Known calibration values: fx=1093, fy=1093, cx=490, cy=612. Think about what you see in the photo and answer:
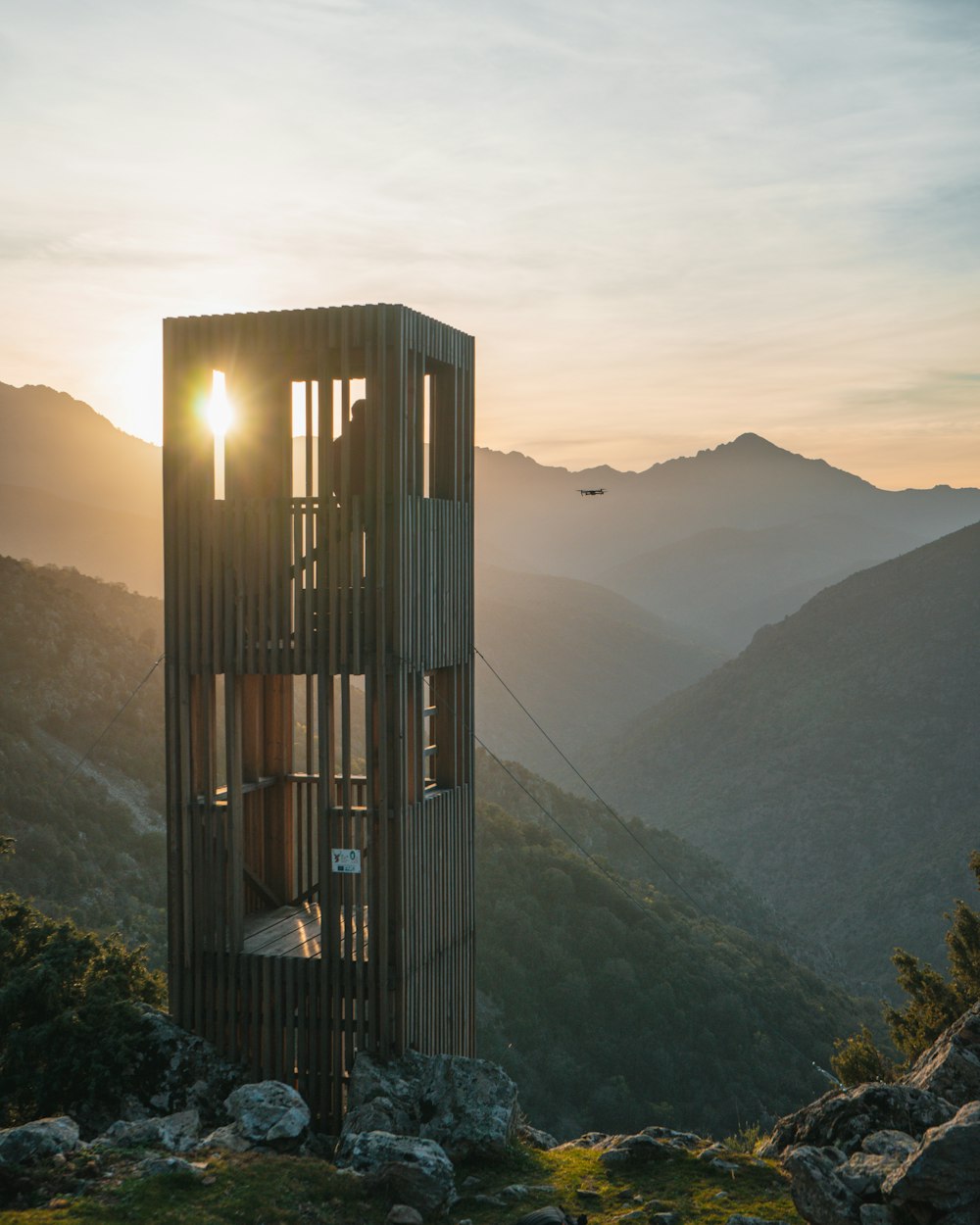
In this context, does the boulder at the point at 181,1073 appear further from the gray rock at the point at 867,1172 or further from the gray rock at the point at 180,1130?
the gray rock at the point at 867,1172

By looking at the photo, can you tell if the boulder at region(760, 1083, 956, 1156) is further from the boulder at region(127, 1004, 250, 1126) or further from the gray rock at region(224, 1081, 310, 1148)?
the boulder at region(127, 1004, 250, 1126)

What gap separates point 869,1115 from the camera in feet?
21.8

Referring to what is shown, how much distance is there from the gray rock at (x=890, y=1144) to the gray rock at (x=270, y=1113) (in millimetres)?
3404

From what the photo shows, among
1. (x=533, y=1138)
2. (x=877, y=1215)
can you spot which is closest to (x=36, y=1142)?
(x=533, y=1138)

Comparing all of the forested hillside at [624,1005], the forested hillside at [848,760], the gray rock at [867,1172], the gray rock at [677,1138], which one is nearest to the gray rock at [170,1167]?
the gray rock at [677,1138]

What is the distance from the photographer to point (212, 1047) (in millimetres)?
8289

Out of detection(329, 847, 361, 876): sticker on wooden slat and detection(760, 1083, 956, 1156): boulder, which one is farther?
detection(329, 847, 361, 876): sticker on wooden slat

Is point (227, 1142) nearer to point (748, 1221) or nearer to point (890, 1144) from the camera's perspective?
point (748, 1221)

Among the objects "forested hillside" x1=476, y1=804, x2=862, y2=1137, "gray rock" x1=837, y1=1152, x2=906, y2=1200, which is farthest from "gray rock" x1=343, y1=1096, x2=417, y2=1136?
"forested hillside" x1=476, y1=804, x2=862, y2=1137

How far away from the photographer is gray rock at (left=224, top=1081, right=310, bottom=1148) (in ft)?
22.1

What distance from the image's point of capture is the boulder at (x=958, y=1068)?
7457 mm

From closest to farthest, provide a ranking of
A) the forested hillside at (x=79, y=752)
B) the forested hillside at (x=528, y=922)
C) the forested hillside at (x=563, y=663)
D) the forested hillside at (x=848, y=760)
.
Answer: the forested hillside at (x=79, y=752), the forested hillside at (x=528, y=922), the forested hillside at (x=848, y=760), the forested hillside at (x=563, y=663)

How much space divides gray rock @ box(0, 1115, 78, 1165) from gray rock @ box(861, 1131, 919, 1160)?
4489 millimetres

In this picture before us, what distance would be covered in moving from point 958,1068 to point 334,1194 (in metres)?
4.42
